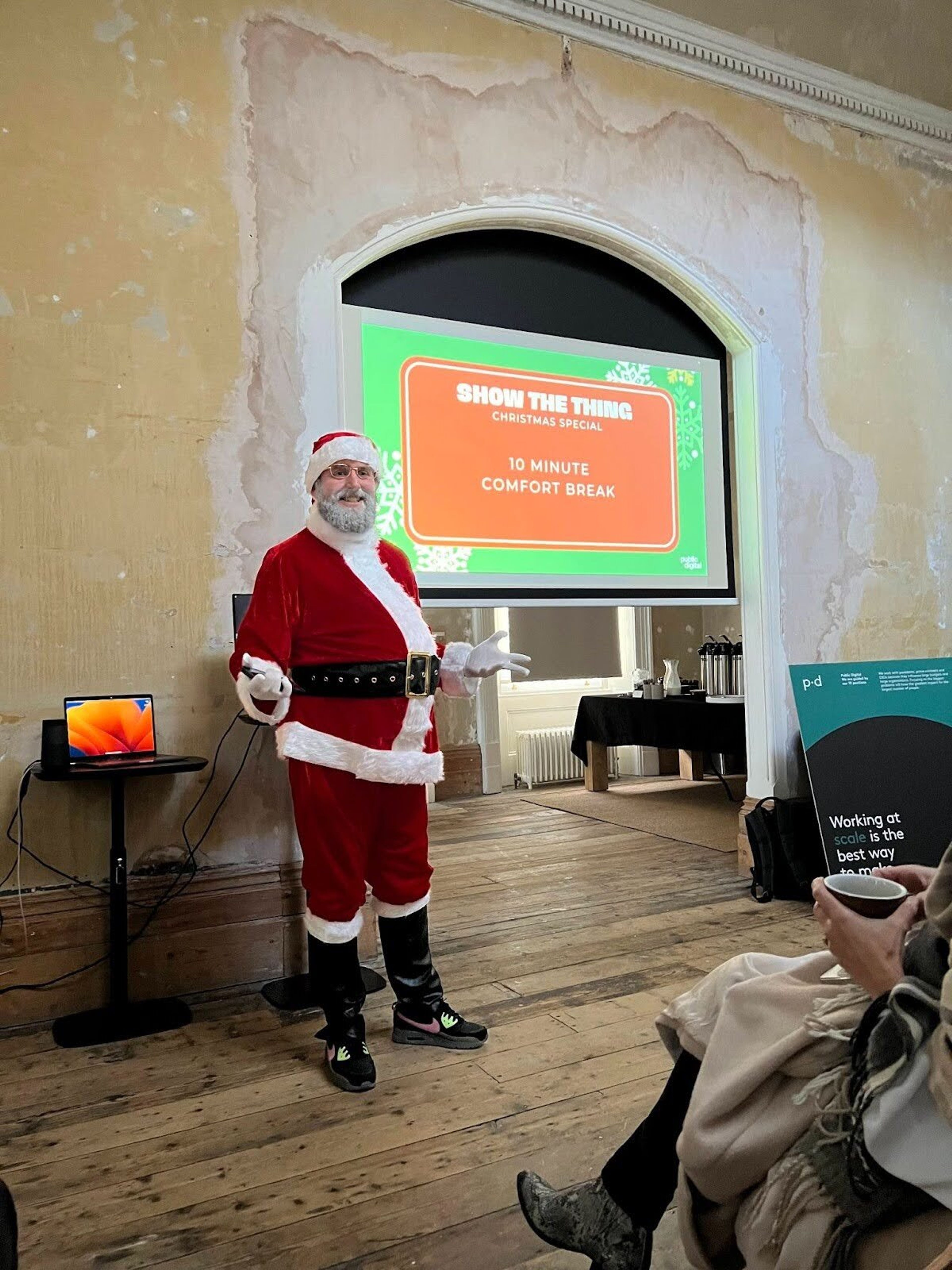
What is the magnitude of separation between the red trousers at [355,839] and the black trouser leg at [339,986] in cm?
7

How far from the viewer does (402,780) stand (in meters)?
2.30

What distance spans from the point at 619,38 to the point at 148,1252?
12.6 ft

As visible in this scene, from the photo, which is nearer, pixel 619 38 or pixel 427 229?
pixel 427 229

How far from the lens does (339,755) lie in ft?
7.46

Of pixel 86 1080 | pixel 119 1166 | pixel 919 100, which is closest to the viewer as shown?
pixel 119 1166

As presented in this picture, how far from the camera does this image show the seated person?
0.88 meters

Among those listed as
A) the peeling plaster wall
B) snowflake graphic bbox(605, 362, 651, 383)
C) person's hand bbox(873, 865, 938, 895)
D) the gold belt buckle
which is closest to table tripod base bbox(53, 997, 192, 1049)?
the peeling plaster wall

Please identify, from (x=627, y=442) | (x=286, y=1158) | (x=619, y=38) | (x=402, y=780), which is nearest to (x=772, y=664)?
(x=627, y=442)

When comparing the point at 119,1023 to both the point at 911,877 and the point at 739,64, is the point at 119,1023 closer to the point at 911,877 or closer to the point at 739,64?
the point at 911,877

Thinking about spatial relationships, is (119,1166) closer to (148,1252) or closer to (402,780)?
(148,1252)

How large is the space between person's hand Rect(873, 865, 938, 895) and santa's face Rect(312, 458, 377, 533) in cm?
154

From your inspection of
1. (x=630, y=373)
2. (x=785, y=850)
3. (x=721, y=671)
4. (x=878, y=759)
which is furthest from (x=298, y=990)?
(x=721, y=671)

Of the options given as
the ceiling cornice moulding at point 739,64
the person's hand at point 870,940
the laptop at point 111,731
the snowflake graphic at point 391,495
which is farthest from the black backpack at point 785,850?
the ceiling cornice moulding at point 739,64

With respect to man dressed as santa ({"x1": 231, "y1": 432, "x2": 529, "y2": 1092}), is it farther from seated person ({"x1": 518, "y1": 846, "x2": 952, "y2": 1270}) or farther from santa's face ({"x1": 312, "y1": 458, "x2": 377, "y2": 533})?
seated person ({"x1": 518, "y1": 846, "x2": 952, "y2": 1270})
